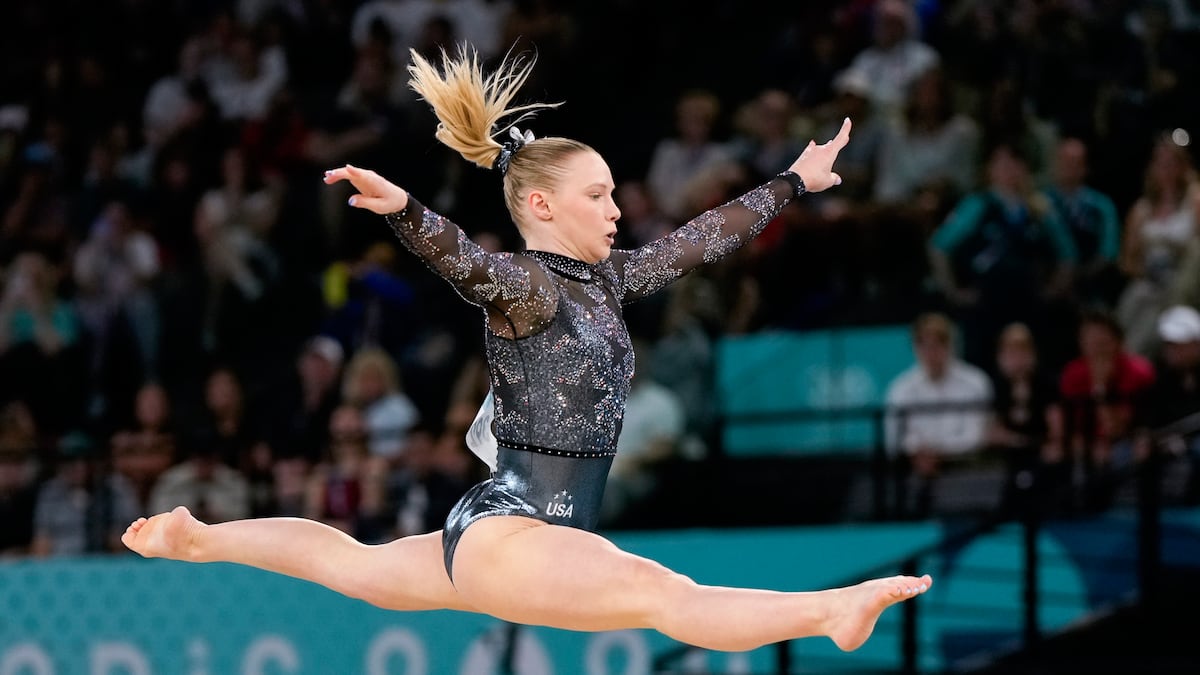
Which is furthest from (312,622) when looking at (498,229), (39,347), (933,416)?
(39,347)

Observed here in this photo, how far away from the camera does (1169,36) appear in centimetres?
793

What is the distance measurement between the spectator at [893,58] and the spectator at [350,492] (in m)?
2.71

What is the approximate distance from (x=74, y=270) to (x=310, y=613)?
3197 millimetres

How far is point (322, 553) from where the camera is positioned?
4230 millimetres

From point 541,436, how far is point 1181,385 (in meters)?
3.79

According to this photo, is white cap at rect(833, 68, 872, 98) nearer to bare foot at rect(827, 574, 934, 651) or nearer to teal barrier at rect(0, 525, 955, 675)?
teal barrier at rect(0, 525, 955, 675)

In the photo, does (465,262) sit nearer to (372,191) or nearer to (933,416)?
(372,191)

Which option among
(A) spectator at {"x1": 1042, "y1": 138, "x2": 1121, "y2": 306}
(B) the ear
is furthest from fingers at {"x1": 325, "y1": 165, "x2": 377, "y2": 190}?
(A) spectator at {"x1": 1042, "y1": 138, "x2": 1121, "y2": 306}

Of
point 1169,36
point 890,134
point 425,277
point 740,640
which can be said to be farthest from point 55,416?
point 740,640

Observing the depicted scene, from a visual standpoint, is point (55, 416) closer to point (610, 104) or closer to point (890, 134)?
point (610, 104)

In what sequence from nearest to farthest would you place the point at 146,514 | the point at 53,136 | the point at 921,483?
the point at 921,483 < the point at 146,514 < the point at 53,136

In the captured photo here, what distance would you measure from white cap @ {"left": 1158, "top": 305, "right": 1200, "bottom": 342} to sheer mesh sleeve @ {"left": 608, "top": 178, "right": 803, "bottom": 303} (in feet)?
10.4

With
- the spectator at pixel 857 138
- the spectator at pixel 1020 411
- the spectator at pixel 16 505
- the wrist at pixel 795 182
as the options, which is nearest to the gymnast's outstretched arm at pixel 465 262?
the wrist at pixel 795 182

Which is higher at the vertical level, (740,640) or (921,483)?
(921,483)
